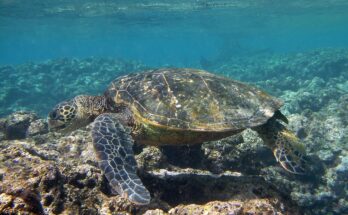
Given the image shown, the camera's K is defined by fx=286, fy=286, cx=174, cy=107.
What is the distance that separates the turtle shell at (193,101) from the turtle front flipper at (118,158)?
575mm

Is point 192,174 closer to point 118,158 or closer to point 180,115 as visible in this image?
point 180,115

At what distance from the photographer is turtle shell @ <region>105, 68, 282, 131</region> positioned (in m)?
4.74

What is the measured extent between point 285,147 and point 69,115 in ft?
13.3

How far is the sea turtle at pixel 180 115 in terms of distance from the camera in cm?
464

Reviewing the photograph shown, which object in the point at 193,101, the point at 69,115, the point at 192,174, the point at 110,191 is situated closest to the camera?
the point at 110,191

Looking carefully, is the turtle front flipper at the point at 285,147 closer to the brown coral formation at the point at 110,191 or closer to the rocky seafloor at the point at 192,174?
the rocky seafloor at the point at 192,174

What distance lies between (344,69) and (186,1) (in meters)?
16.4

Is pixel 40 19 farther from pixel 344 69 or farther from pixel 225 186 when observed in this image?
pixel 225 186

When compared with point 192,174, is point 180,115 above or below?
above

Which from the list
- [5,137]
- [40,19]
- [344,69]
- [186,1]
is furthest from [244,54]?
[5,137]

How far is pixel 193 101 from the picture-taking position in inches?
193

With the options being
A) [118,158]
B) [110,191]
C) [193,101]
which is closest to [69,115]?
[118,158]

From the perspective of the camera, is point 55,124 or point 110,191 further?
point 55,124

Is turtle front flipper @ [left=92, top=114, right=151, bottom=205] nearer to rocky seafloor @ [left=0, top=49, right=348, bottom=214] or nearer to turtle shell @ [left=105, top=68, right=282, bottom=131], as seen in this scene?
rocky seafloor @ [left=0, top=49, right=348, bottom=214]
